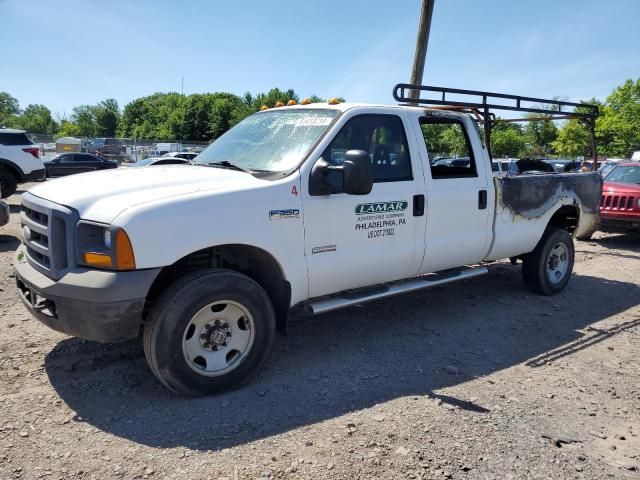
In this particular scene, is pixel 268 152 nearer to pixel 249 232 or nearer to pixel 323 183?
pixel 323 183

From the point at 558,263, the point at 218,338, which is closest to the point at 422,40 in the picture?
the point at 558,263

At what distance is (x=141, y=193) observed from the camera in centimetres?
331

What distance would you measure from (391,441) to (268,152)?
7.79 feet

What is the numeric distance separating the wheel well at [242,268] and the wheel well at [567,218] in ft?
13.4

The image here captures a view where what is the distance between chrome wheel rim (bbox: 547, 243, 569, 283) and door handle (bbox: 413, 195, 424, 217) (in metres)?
2.60

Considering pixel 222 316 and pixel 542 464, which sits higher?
pixel 222 316

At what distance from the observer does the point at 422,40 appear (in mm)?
9836

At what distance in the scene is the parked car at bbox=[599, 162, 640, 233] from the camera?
33.2 feet

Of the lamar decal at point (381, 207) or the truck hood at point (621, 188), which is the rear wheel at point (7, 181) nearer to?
the lamar decal at point (381, 207)

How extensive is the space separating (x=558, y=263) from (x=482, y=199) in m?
2.01

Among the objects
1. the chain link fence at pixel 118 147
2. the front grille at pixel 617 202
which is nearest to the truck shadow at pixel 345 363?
the front grille at pixel 617 202

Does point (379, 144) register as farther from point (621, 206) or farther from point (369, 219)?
point (621, 206)

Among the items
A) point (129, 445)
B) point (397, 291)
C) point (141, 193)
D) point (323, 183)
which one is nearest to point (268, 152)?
point (323, 183)

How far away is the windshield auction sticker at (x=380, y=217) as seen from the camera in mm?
4152
